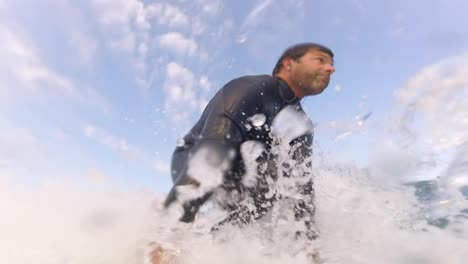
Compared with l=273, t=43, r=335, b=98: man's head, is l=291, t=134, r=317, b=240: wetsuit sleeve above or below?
below

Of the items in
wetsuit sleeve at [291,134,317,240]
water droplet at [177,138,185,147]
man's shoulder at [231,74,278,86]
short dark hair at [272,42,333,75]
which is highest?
short dark hair at [272,42,333,75]

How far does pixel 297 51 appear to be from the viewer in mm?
3258

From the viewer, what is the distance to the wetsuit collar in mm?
2824

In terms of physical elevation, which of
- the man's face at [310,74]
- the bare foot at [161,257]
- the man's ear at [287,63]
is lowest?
the bare foot at [161,257]

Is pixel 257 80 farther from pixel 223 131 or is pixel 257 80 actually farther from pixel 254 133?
pixel 223 131

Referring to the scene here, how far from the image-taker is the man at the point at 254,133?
2.31 m

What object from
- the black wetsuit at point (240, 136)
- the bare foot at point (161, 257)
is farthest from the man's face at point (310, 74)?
the bare foot at point (161, 257)

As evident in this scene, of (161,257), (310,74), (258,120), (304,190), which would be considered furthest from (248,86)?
(161,257)

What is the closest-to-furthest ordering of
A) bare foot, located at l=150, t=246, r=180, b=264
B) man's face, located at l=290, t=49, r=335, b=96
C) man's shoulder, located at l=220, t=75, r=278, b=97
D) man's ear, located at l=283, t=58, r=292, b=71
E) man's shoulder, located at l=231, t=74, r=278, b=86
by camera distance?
bare foot, located at l=150, t=246, r=180, b=264, man's shoulder, located at l=220, t=75, r=278, b=97, man's shoulder, located at l=231, t=74, r=278, b=86, man's face, located at l=290, t=49, r=335, b=96, man's ear, located at l=283, t=58, r=292, b=71

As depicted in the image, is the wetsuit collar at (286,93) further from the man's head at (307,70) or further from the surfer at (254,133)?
the man's head at (307,70)

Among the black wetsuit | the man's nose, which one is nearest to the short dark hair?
the man's nose

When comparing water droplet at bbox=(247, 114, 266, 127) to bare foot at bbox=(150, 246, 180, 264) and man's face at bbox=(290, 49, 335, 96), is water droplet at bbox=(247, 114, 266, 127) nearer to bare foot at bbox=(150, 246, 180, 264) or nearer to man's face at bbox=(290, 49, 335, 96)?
man's face at bbox=(290, 49, 335, 96)

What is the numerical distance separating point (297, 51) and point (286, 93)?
63cm

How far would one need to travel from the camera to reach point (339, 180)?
161 inches
